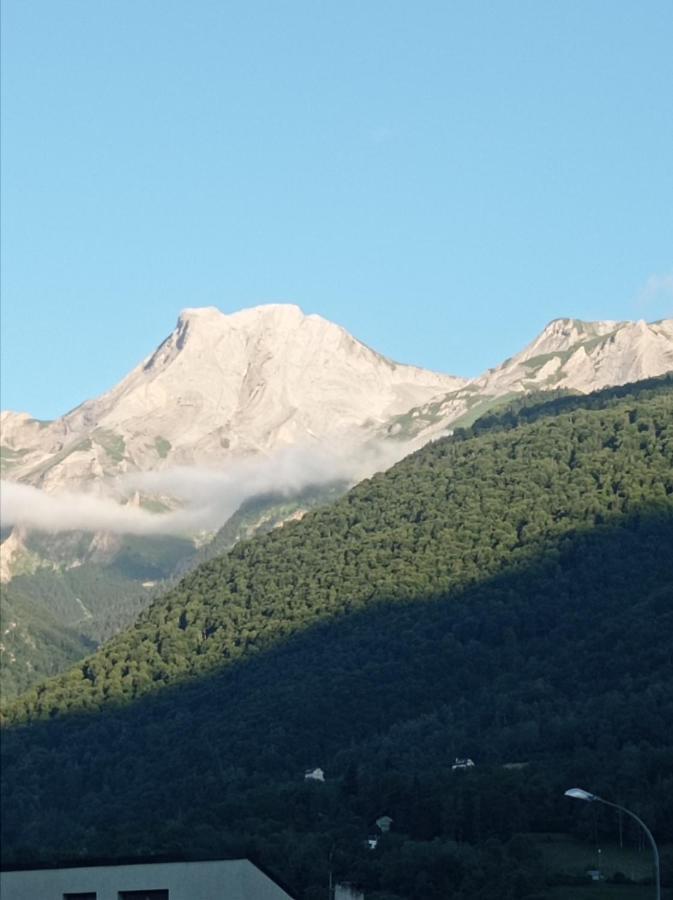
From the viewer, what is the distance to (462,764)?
536ft

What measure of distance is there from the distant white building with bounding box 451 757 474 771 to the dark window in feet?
294

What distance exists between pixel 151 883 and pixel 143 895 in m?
0.73

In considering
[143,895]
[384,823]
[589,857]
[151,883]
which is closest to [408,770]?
[384,823]

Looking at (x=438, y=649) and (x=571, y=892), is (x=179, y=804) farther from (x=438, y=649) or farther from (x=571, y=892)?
(x=571, y=892)

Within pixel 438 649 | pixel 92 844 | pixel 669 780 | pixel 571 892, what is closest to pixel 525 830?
pixel 669 780

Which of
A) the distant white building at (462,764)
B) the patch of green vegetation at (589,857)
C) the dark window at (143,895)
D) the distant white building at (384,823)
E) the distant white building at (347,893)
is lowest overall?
the patch of green vegetation at (589,857)

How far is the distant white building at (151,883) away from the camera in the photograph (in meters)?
68.6

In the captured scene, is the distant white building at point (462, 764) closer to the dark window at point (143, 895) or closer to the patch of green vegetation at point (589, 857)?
the patch of green vegetation at point (589, 857)

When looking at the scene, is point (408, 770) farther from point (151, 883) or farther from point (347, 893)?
point (151, 883)

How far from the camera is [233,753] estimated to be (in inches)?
7170

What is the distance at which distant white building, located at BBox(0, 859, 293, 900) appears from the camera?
68.6 m

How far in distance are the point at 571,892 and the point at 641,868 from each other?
1083cm

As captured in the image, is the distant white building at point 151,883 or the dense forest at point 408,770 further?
the dense forest at point 408,770

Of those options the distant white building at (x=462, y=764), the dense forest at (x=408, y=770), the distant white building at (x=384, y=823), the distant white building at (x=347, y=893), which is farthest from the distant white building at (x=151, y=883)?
the distant white building at (x=462, y=764)
